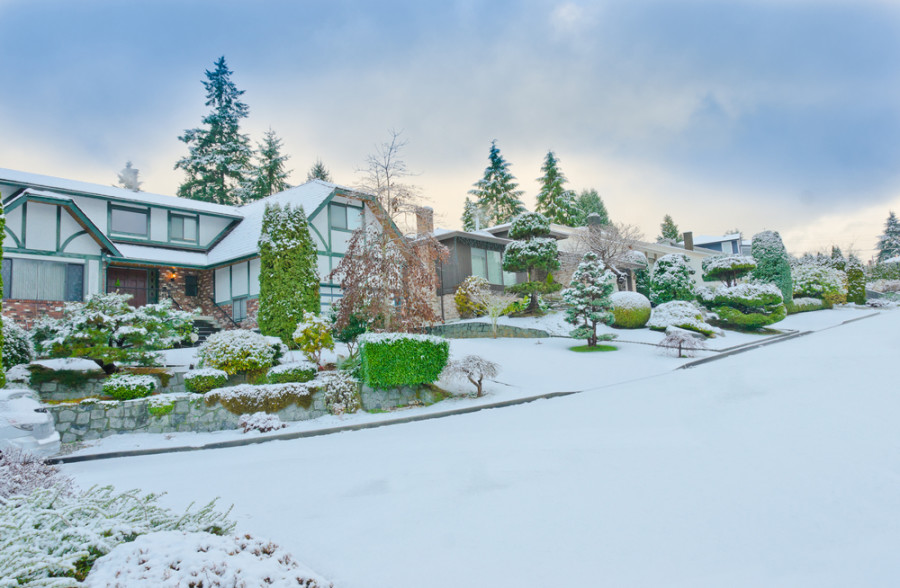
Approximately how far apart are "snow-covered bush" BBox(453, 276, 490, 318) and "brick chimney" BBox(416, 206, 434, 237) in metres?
7.96

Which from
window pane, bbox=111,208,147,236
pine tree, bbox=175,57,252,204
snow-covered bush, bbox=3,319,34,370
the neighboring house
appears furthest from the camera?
pine tree, bbox=175,57,252,204

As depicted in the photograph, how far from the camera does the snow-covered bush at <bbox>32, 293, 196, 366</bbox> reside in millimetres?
9656

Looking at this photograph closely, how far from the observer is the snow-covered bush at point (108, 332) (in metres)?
9.66

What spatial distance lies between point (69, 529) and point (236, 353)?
27.7 feet

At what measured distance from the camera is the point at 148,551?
2.59m

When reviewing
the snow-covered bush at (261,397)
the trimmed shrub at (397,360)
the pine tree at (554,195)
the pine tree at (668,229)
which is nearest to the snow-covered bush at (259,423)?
the snow-covered bush at (261,397)

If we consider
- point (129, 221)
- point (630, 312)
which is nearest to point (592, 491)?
point (630, 312)

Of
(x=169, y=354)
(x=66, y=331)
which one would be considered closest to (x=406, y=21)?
(x=66, y=331)

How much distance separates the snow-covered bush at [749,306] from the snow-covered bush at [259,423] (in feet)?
61.2

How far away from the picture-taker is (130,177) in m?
20.2

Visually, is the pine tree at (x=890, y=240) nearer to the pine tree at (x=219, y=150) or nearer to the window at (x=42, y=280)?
the pine tree at (x=219, y=150)

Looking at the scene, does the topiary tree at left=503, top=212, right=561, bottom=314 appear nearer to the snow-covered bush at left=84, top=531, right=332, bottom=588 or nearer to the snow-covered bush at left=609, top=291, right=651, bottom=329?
the snow-covered bush at left=609, top=291, right=651, bottom=329

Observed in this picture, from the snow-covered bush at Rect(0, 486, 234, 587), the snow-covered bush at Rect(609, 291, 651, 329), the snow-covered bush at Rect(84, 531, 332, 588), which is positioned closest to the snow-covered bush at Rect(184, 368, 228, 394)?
the snow-covered bush at Rect(0, 486, 234, 587)

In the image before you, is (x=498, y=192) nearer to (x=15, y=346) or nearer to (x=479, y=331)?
(x=479, y=331)
